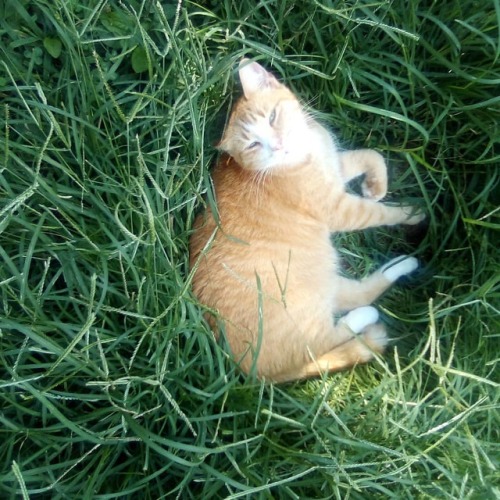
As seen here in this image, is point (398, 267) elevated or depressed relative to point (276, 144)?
depressed

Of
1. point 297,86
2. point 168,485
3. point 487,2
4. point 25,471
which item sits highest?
point 487,2

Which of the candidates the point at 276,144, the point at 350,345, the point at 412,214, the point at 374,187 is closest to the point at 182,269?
the point at 276,144

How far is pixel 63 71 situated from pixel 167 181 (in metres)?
0.49

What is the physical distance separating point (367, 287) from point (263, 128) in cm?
70

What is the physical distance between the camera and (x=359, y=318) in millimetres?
1821

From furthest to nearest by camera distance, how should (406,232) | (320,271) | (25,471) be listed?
(406,232) < (320,271) < (25,471)

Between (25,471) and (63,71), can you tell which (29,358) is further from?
(63,71)

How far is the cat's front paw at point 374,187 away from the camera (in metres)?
1.84

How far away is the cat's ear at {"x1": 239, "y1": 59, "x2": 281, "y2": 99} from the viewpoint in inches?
66.2

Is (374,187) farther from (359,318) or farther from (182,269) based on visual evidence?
(182,269)

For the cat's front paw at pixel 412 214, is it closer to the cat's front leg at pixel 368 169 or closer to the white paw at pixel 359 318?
the cat's front leg at pixel 368 169

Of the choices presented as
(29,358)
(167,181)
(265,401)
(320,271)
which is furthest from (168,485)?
(167,181)

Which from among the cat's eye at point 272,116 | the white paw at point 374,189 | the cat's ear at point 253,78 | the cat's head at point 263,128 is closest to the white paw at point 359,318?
the white paw at point 374,189

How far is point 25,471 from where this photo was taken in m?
1.53
